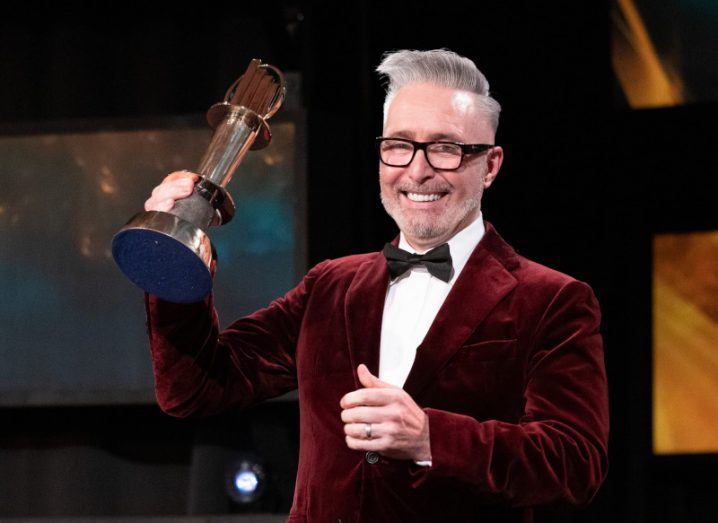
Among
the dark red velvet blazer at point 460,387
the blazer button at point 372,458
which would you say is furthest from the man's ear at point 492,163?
the blazer button at point 372,458

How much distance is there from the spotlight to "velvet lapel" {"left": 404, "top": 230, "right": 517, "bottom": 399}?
5.28 feet

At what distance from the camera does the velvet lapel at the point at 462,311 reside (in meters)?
1.85

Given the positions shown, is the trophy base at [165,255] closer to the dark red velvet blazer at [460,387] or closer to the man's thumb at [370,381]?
the dark red velvet blazer at [460,387]

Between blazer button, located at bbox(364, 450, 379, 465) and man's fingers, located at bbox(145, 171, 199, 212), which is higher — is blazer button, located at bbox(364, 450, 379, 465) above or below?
below

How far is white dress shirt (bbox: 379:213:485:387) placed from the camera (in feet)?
6.39

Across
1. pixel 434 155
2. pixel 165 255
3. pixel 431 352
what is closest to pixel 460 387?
pixel 431 352

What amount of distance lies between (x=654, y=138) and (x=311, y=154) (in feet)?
3.40

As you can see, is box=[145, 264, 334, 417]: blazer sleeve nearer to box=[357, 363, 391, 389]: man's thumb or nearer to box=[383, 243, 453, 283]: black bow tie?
box=[383, 243, 453, 283]: black bow tie

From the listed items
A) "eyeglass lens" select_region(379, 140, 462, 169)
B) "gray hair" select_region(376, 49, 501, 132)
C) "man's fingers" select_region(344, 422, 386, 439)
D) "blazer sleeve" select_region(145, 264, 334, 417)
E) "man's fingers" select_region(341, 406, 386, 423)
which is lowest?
"man's fingers" select_region(344, 422, 386, 439)

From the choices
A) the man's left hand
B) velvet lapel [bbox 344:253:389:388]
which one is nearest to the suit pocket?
velvet lapel [bbox 344:253:389:388]

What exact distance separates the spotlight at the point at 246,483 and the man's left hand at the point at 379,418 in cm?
182

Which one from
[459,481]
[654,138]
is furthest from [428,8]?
[459,481]

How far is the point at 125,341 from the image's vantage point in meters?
3.40

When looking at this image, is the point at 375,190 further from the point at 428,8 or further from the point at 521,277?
the point at 521,277
